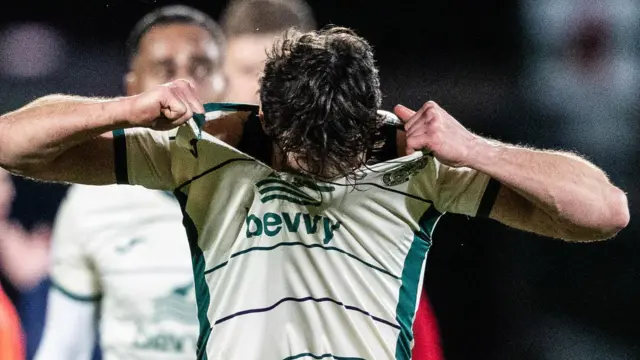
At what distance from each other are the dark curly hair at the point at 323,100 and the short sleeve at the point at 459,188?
13 centimetres

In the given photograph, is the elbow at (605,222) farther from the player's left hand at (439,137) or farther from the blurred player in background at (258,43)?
the blurred player in background at (258,43)

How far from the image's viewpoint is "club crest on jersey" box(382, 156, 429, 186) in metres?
1.36

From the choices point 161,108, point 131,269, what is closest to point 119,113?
point 161,108

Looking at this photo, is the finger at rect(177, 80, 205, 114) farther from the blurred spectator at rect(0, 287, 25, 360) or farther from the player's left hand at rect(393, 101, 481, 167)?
the blurred spectator at rect(0, 287, 25, 360)

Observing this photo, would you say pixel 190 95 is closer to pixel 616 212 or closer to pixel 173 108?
pixel 173 108

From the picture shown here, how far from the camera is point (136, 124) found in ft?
4.09

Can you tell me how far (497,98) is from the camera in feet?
8.60

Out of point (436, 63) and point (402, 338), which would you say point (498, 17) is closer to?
point (436, 63)

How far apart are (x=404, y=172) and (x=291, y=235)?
0.19m

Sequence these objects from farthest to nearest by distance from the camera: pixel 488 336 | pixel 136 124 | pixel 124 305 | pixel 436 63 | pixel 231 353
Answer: pixel 436 63
pixel 488 336
pixel 124 305
pixel 231 353
pixel 136 124

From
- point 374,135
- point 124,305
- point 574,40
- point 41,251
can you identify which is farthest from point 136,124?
point 574,40

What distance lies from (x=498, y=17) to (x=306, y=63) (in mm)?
1546

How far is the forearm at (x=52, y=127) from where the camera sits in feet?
4.14

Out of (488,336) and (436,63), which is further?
(436,63)
